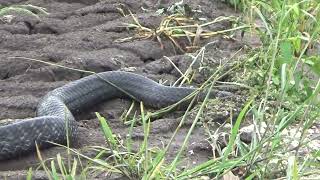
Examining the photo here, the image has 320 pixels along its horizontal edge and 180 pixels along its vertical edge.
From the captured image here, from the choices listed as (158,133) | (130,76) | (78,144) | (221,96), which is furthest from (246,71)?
(78,144)

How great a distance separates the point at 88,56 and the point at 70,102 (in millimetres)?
585

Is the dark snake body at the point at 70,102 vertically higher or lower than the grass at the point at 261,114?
lower

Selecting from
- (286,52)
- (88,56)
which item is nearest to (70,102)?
(88,56)

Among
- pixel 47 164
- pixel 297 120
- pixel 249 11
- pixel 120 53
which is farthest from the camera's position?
pixel 249 11

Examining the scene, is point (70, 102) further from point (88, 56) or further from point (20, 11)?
point (20, 11)

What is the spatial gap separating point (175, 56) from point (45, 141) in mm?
1845

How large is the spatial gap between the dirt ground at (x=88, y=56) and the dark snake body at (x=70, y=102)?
8 cm

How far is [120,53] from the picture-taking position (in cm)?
613

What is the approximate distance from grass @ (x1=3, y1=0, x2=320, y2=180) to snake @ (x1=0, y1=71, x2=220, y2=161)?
0.32 metres

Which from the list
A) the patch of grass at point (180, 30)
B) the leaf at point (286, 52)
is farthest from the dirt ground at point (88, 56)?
the leaf at point (286, 52)

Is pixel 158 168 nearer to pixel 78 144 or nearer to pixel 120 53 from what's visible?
pixel 78 144

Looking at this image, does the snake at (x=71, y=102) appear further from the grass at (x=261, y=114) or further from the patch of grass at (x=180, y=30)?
the patch of grass at (x=180, y=30)

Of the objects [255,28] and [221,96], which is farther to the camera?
[255,28]

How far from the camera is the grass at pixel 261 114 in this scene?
12.6 feet
